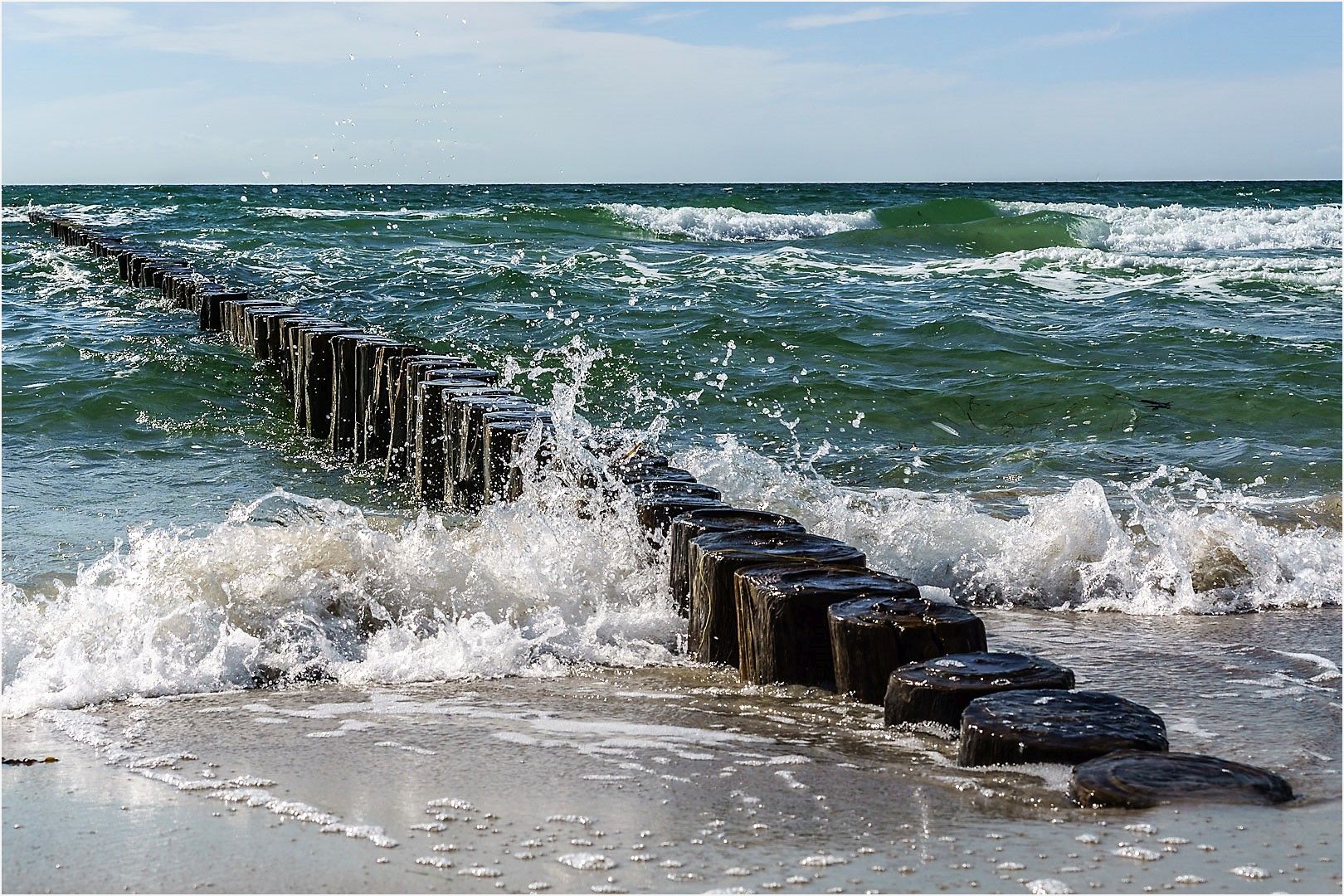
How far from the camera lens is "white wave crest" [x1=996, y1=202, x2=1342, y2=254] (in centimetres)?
2472

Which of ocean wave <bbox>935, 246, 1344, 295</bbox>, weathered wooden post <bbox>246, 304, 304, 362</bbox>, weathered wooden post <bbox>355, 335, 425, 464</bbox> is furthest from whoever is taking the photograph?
ocean wave <bbox>935, 246, 1344, 295</bbox>

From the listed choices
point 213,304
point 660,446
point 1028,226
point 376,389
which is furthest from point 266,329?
point 1028,226

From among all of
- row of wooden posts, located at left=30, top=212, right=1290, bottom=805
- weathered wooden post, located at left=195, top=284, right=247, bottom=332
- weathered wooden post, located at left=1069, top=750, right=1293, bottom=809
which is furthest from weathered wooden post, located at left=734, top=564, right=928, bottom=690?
weathered wooden post, located at left=195, top=284, right=247, bottom=332

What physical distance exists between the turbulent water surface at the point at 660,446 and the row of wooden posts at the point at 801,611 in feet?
0.84

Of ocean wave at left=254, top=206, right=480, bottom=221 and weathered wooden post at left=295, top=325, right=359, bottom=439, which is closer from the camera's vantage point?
weathered wooden post at left=295, top=325, right=359, bottom=439

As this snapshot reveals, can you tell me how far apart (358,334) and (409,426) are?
59.5 inches

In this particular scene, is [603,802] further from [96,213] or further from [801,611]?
[96,213]

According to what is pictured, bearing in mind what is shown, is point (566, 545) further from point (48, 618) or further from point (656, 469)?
point (48, 618)

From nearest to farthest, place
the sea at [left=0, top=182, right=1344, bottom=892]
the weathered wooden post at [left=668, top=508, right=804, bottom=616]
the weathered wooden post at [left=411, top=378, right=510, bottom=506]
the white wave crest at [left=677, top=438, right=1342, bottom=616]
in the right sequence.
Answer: the sea at [left=0, top=182, right=1344, bottom=892]
the weathered wooden post at [left=668, top=508, right=804, bottom=616]
the white wave crest at [left=677, top=438, right=1342, bottom=616]
the weathered wooden post at [left=411, top=378, right=510, bottom=506]

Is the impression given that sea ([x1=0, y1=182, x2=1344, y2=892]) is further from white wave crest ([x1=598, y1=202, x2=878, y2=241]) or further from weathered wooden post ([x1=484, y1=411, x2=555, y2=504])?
white wave crest ([x1=598, y1=202, x2=878, y2=241])

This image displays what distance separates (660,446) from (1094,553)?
3423 mm

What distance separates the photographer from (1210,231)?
1009 inches

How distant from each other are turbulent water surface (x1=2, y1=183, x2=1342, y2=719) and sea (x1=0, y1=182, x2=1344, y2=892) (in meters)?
0.03

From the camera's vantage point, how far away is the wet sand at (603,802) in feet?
8.87
